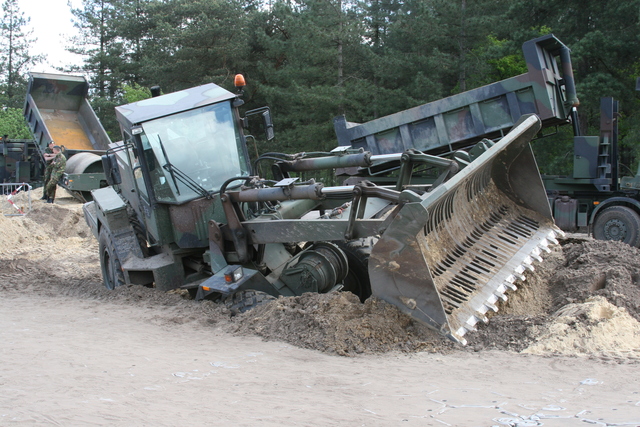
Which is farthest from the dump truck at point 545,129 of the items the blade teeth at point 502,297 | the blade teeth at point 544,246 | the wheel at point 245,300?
the blade teeth at point 502,297

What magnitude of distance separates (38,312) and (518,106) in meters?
7.46

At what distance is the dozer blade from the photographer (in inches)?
165

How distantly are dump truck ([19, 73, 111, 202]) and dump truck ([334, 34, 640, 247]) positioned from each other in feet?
22.4

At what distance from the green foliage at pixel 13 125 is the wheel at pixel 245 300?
3314cm

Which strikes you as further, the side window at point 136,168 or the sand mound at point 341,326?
the side window at point 136,168

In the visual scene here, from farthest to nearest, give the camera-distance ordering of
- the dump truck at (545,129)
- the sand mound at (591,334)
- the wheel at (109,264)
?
the dump truck at (545,129) → the wheel at (109,264) → the sand mound at (591,334)

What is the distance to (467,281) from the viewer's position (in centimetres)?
485

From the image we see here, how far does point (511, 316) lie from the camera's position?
4.63m

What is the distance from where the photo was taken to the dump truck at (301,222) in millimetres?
4477

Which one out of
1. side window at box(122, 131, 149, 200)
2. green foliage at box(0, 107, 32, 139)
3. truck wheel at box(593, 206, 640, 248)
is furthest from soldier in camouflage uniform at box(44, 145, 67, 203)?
green foliage at box(0, 107, 32, 139)

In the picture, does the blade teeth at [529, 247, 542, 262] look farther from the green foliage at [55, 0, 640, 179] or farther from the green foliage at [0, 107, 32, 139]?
the green foliage at [0, 107, 32, 139]

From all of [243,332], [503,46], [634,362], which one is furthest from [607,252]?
[503,46]

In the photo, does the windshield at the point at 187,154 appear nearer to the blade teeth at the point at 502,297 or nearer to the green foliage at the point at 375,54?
the blade teeth at the point at 502,297

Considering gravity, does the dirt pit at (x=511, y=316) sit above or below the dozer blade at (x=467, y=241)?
below
